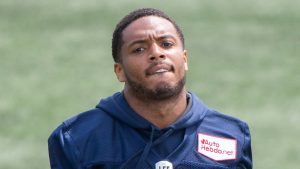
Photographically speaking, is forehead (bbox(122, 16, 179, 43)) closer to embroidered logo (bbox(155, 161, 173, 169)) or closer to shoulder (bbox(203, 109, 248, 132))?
shoulder (bbox(203, 109, 248, 132))

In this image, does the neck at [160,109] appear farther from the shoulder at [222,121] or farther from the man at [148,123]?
the shoulder at [222,121]

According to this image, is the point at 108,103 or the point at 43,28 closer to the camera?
the point at 108,103

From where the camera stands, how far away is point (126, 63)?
4.72 m

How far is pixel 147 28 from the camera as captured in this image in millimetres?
4730

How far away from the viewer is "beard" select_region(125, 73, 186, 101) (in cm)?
462

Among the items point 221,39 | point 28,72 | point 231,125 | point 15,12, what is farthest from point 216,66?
point 231,125

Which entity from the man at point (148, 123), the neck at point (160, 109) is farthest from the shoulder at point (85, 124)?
the neck at point (160, 109)

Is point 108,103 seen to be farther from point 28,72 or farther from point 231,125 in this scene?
point 28,72

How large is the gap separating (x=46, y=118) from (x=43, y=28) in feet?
7.50

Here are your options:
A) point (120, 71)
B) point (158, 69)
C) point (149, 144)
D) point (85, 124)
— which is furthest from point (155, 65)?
point (85, 124)

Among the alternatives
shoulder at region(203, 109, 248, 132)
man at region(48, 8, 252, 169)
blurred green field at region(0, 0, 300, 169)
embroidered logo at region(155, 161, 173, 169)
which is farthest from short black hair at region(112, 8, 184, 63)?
blurred green field at region(0, 0, 300, 169)

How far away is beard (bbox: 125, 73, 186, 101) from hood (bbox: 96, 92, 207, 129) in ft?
0.31

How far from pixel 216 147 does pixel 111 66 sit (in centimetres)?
566

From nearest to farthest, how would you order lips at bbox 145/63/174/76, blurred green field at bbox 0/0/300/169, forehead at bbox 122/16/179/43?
lips at bbox 145/63/174/76 < forehead at bbox 122/16/179/43 < blurred green field at bbox 0/0/300/169
